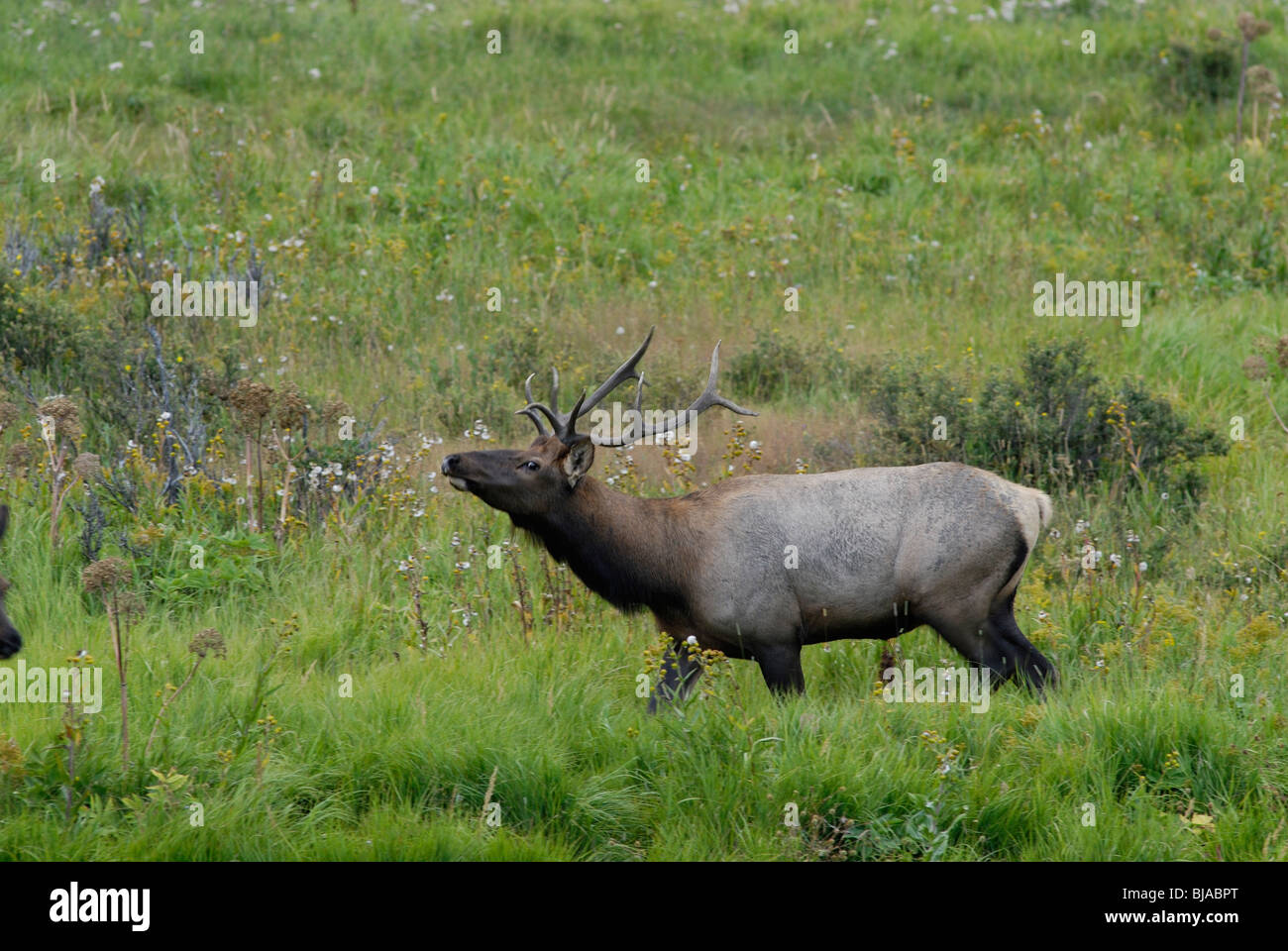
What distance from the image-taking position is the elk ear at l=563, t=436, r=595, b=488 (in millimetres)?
7625

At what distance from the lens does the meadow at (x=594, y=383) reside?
6145 millimetres

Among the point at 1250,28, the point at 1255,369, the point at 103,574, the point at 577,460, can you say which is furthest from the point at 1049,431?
the point at 1250,28

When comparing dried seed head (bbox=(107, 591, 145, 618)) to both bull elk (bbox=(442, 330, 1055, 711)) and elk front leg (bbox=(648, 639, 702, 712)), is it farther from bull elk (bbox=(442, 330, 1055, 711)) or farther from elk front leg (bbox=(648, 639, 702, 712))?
elk front leg (bbox=(648, 639, 702, 712))

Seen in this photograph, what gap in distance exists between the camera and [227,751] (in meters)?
6.06

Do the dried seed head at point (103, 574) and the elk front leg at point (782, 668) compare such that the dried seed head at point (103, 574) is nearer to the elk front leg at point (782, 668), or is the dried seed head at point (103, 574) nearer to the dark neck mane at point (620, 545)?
the dark neck mane at point (620, 545)

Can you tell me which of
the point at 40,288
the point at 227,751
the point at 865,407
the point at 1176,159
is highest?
the point at 1176,159

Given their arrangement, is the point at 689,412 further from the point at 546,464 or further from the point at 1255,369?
the point at 1255,369

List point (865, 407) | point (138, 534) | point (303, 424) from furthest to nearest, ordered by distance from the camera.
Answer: point (865, 407), point (303, 424), point (138, 534)

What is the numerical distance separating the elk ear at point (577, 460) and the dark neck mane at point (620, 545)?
105 millimetres

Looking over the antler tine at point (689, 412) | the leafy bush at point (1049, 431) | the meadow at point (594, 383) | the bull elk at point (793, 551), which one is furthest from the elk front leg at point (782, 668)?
the leafy bush at point (1049, 431)

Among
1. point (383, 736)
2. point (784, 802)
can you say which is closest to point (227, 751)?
point (383, 736)

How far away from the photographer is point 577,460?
765 centimetres
